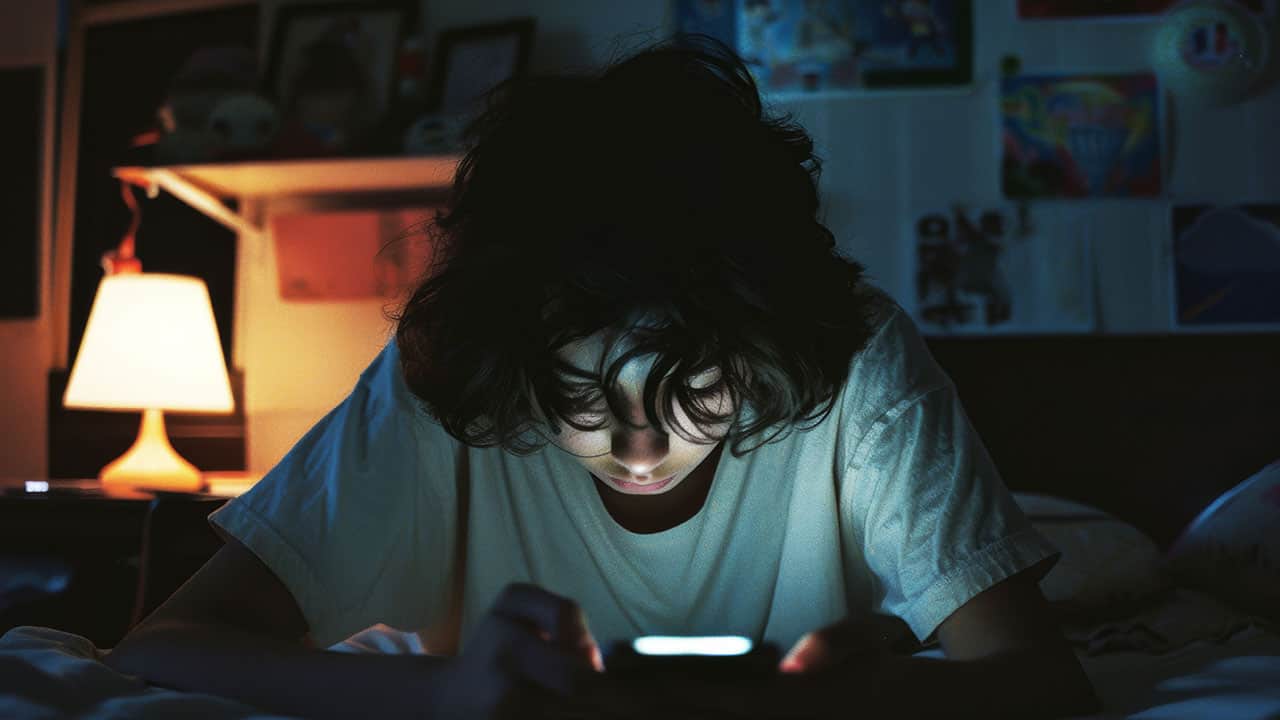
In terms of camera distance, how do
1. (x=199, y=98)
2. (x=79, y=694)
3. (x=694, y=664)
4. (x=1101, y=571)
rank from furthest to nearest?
(x=199, y=98)
(x=1101, y=571)
(x=79, y=694)
(x=694, y=664)

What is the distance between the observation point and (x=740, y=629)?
94 centimetres

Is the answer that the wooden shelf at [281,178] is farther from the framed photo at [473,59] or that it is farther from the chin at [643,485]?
the chin at [643,485]

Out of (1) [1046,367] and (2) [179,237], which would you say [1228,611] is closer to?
(1) [1046,367]

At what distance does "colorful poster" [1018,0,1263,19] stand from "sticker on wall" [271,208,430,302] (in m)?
1.27

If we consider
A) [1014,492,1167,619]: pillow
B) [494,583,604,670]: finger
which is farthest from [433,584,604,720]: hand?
[1014,492,1167,619]: pillow

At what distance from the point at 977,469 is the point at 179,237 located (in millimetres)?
1937

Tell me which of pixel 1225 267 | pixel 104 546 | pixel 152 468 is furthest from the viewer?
pixel 1225 267

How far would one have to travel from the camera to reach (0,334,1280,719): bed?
675 millimetres

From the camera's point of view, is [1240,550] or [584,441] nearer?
[584,441]

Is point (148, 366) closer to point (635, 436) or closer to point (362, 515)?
point (362, 515)

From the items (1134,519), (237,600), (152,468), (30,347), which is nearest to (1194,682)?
(237,600)

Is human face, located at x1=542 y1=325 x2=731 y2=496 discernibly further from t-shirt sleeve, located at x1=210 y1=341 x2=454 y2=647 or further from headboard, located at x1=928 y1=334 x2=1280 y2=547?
headboard, located at x1=928 y1=334 x2=1280 y2=547

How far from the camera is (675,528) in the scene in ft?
3.00

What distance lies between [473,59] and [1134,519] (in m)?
1.56
